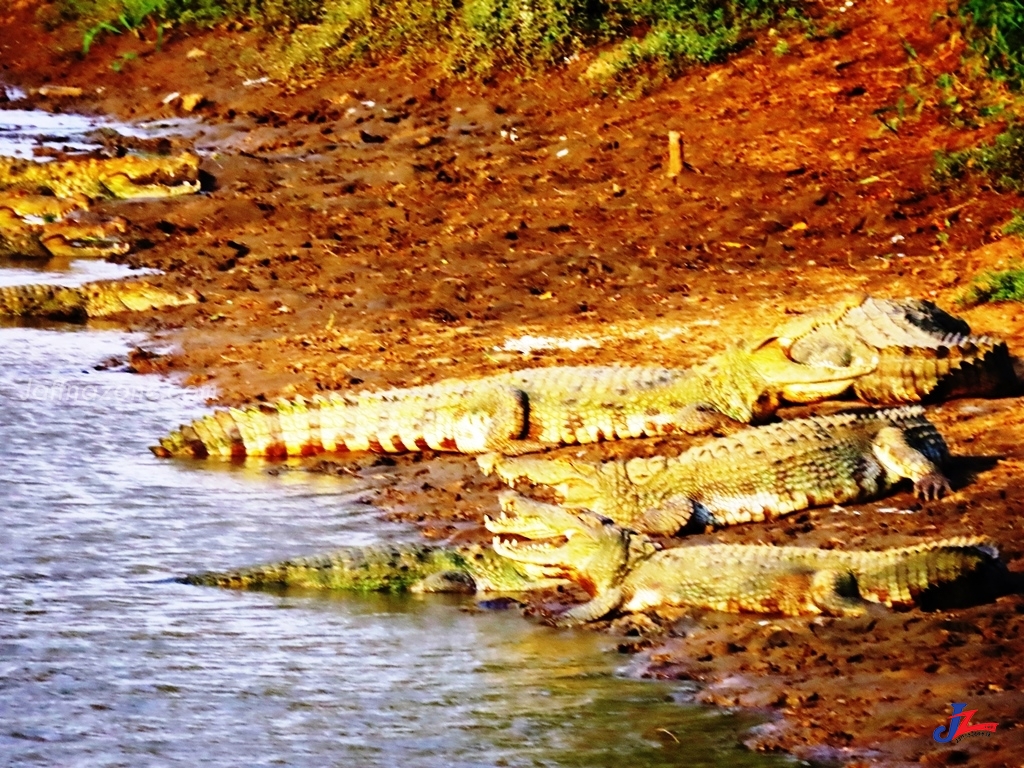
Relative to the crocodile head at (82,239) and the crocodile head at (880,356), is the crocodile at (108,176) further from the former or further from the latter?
the crocodile head at (880,356)

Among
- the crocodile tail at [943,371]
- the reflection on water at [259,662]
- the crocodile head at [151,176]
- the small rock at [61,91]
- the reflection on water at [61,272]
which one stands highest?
the small rock at [61,91]

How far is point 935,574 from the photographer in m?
5.61

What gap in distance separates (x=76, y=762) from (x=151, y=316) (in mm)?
7014

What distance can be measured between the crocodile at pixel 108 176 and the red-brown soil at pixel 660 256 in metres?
0.34

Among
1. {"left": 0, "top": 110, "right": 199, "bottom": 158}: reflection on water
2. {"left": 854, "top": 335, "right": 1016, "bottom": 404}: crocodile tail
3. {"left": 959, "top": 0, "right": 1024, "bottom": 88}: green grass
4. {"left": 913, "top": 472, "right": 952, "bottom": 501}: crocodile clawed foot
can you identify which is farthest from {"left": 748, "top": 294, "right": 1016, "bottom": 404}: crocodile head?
{"left": 0, "top": 110, "right": 199, "bottom": 158}: reflection on water

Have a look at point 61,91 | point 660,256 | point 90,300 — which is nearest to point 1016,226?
point 660,256

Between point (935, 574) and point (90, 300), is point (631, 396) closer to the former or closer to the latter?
point (935, 574)

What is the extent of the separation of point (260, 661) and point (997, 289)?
5219mm

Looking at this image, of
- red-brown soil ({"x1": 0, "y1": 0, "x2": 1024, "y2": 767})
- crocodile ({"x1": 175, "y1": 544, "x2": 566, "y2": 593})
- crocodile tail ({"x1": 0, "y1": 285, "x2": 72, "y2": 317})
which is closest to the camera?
red-brown soil ({"x1": 0, "y1": 0, "x2": 1024, "y2": 767})

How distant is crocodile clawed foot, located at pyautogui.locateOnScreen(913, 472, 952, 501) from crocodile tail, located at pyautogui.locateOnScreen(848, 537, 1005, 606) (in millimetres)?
1066

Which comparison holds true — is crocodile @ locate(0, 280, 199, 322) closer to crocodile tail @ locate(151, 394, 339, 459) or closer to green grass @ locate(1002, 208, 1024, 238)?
crocodile tail @ locate(151, 394, 339, 459)

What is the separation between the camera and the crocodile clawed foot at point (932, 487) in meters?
6.74

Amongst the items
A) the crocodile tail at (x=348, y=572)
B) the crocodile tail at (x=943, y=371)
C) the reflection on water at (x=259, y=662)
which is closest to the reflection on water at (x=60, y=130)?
the reflection on water at (x=259, y=662)

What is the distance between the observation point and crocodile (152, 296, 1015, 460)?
26.2 ft
